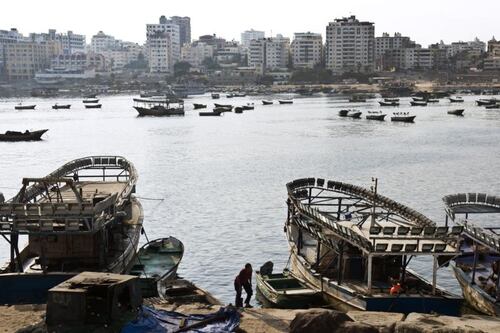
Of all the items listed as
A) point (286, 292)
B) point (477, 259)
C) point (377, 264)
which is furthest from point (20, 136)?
point (377, 264)

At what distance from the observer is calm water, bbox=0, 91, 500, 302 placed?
34.9 metres

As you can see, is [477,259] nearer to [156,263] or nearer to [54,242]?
[156,263]

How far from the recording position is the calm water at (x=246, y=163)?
34.9m

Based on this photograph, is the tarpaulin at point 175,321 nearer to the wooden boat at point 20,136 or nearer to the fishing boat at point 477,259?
the fishing boat at point 477,259

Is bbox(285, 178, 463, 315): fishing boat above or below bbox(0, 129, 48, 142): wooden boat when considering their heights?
above

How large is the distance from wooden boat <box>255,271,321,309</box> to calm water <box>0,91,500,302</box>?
9.30ft

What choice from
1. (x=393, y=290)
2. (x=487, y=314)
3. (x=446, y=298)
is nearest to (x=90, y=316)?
(x=393, y=290)

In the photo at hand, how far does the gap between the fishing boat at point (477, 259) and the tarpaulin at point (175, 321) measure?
6876 mm

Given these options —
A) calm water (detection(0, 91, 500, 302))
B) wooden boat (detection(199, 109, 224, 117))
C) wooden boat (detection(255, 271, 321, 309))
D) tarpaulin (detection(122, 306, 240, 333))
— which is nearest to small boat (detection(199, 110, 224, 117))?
wooden boat (detection(199, 109, 224, 117))

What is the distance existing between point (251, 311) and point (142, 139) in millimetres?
74835

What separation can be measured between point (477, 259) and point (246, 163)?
4347 centimetres

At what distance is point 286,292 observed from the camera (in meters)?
21.0

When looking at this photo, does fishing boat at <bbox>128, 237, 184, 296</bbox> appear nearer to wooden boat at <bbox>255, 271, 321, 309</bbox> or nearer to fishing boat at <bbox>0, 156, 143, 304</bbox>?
fishing boat at <bbox>0, 156, 143, 304</bbox>

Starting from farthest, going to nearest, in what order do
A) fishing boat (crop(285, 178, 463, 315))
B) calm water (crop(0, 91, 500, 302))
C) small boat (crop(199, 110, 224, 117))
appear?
small boat (crop(199, 110, 224, 117)) < calm water (crop(0, 91, 500, 302)) < fishing boat (crop(285, 178, 463, 315))
